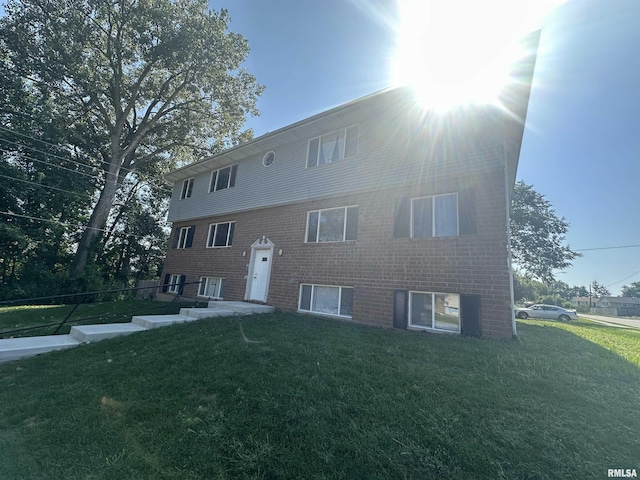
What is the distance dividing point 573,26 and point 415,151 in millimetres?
4272

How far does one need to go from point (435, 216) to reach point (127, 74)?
20.8 meters

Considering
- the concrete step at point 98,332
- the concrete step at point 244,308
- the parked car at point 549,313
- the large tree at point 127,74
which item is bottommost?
the concrete step at point 98,332

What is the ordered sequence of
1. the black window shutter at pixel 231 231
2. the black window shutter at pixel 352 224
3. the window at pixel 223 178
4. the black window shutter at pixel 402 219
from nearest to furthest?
the black window shutter at pixel 402 219 < the black window shutter at pixel 352 224 < the black window shutter at pixel 231 231 < the window at pixel 223 178

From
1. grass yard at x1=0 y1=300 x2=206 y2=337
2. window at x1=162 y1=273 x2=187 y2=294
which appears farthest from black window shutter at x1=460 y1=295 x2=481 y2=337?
window at x1=162 y1=273 x2=187 y2=294

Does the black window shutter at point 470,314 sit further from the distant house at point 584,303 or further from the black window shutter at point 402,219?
the distant house at point 584,303

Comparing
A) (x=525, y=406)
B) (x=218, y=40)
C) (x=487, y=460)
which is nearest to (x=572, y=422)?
(x=525, y=406)

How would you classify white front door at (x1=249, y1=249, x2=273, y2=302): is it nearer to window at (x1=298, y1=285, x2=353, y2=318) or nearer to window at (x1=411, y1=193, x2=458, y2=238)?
window at (x1=298, y1=285, x2=353, y2=318)

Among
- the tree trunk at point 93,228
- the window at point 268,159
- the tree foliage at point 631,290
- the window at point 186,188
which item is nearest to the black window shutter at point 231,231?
the window at point 268,159

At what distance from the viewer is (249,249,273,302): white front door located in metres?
10.4

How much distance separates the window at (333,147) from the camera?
30.0ft

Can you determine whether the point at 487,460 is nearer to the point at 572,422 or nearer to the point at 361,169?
the point at 572,422

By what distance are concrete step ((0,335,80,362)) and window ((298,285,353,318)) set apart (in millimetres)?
5719

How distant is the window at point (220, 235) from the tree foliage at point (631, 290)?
100 m

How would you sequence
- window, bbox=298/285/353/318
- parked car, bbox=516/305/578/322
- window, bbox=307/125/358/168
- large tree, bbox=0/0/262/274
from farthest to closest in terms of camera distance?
parked car, bbox=516/305/578/322
large tree, bbox=0/0/262/274
window, bbox=307/125/358/168
window, bbox=298/285/353/318
